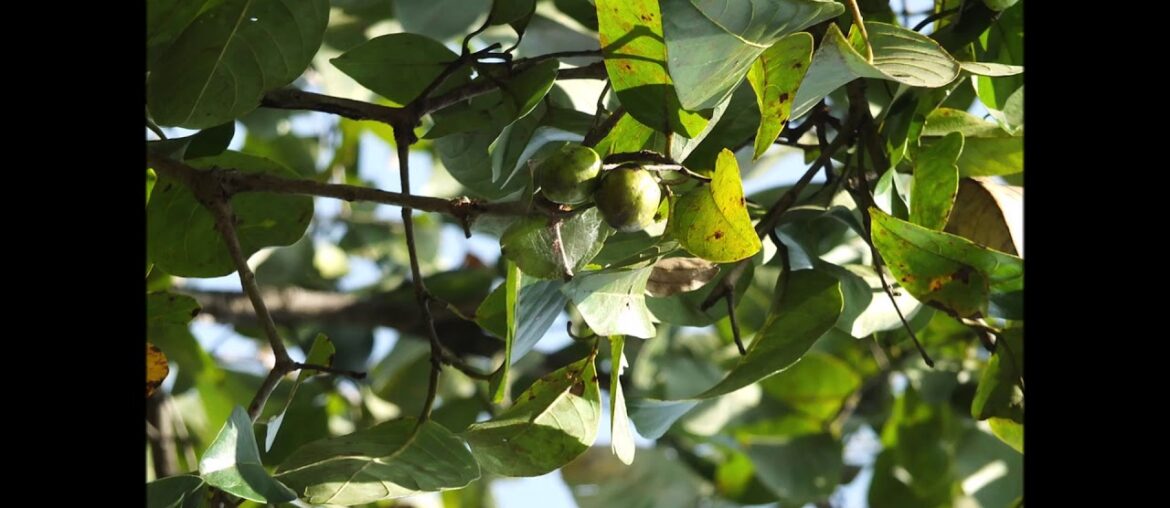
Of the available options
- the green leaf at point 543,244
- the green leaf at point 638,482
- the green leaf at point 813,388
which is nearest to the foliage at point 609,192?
the green leaf at point 543,244

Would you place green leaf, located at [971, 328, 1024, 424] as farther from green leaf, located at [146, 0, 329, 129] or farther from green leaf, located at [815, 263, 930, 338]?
green leaf, located at [146, 0, 329, 129]

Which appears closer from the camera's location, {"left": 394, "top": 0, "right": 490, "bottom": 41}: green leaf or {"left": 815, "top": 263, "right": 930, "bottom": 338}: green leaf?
{"left": 815, "top": 263, "right": 930, "bottom": 338}: green leaf

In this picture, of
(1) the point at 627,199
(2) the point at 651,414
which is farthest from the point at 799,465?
(1) the point at 627,199

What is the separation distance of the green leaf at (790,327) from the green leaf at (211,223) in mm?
254

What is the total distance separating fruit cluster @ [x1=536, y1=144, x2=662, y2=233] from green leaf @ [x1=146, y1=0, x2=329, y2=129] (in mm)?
171

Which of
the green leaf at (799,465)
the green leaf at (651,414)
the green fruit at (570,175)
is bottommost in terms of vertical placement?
the green leaf at (799,465)

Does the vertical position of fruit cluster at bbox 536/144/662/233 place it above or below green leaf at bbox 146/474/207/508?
above

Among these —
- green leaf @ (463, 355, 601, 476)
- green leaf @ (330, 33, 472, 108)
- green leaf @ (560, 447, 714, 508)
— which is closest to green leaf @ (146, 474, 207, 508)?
green leaf @ (463, 355, 601, 476)

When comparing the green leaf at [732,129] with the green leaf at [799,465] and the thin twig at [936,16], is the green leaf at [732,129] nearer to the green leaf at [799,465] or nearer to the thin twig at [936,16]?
the thin twig at [936,16]

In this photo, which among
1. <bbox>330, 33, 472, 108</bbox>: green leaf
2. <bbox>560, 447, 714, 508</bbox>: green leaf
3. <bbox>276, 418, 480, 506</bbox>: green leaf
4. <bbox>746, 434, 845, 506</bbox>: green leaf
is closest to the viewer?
<bbox>276, 418, 480, 506</bbox>: green leaf

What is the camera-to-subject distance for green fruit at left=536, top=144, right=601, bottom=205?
15.8 inches

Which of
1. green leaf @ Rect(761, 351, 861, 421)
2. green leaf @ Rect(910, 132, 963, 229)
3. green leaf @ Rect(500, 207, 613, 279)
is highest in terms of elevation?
green leaf @ Rect(500, 207, 613, 279)

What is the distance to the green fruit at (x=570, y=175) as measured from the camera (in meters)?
0.40
